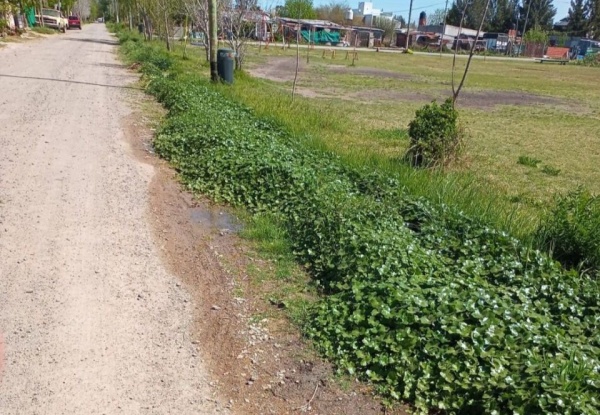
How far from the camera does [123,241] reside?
5.12 m

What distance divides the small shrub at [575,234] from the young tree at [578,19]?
11428 centimetres

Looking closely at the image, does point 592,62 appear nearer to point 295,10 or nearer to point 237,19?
point 295,10

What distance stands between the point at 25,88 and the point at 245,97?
20.2ft

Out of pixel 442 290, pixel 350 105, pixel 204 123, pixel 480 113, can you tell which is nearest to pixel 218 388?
pixel 442 290

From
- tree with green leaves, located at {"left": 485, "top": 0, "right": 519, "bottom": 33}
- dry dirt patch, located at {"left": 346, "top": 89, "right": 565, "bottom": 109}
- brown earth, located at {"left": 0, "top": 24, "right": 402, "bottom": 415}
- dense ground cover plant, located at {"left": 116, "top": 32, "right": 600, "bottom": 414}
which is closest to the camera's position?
dense ground cover plant, located at {"left": 116, "top": 32, "right": 600, "bottom": 414}

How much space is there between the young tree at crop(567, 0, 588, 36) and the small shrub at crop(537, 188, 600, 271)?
114281 mm

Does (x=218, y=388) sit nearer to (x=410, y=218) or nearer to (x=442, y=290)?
(x=442, y=290)

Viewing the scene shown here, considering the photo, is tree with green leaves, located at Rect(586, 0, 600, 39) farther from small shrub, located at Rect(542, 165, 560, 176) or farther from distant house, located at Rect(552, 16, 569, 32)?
small shrub, located at Rect(542, 165, 560, 176)

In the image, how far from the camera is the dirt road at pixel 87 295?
123 inches

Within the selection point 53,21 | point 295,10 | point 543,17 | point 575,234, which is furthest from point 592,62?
point 575,234

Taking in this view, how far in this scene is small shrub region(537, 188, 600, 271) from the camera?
15.1 ft

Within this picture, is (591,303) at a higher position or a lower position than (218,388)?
higher

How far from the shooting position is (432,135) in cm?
804

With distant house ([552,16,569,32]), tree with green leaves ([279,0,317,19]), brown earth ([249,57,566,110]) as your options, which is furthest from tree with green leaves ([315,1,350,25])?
brown earth ([249,57,566,110])
